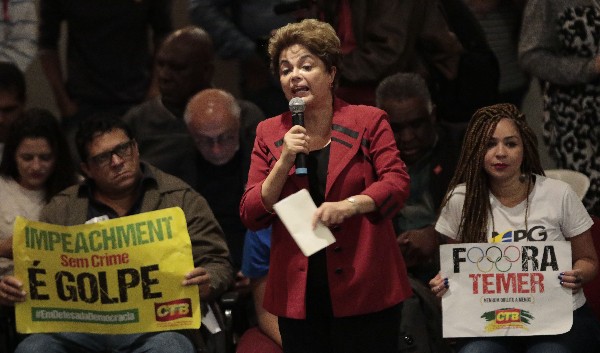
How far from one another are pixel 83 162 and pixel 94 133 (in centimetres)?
14

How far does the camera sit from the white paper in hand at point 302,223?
133 inches

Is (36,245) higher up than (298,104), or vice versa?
(298,104)

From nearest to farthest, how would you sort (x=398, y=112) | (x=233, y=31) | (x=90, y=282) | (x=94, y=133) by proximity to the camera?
(x=90, y=282)
(x=94, y=133)
(x=398, y=112)
(x=233, y=31)

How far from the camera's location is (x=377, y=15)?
A: 550cm

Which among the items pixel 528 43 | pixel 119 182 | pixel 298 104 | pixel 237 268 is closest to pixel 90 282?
pixel 119 182

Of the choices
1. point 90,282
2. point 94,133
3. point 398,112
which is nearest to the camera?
point 90,282

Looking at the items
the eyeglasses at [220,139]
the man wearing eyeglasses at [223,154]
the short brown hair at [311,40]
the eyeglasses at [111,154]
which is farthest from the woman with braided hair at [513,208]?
the eyeglasses at [220,139]

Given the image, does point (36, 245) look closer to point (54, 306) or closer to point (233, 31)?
point (54, 306)

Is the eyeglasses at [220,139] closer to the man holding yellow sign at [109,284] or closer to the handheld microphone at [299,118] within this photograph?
the man holding yellow sign at [109,284]

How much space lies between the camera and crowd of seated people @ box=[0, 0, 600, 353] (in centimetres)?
476

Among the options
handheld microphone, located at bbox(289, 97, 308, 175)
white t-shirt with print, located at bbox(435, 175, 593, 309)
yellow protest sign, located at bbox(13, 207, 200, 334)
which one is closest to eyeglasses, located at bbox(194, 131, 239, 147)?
yellow protest sign, located at bbox(13, 207, 200, 334)

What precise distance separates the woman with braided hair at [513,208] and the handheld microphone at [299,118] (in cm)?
101

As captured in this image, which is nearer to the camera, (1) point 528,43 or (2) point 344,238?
(2) point 344,238

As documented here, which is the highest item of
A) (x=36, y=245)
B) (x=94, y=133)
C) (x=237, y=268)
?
(x=94, y=133)
